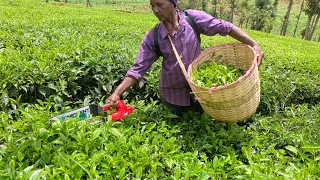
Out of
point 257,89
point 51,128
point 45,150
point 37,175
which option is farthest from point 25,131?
point 257,89

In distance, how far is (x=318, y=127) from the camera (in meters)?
2.63

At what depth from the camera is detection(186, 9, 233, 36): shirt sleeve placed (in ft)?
8.22

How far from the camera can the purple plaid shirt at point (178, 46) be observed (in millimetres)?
2512

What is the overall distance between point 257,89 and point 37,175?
5.17 feet

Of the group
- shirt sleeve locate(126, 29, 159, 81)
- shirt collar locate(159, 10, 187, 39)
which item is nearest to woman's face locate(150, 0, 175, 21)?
shirt collar locate(159, 10, 187, 39)

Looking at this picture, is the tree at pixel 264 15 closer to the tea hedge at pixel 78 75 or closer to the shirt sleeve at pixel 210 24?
the tea hedge at pixel 78 75

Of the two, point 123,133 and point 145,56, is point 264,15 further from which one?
point 123,133

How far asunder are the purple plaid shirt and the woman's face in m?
0.17

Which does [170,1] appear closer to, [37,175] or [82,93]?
[37,175]

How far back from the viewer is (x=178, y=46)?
99.7 inches

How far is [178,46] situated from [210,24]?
13.5 inches

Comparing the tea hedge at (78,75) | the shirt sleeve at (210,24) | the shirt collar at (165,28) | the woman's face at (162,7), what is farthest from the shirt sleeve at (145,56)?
the tea hedge at (78,75)

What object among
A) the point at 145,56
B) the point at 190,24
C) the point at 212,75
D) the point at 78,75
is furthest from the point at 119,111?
the point at 78,75

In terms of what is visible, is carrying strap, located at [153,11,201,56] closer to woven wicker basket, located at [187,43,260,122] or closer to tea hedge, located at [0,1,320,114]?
woven wicker basket, located at [187,43,260,122]
